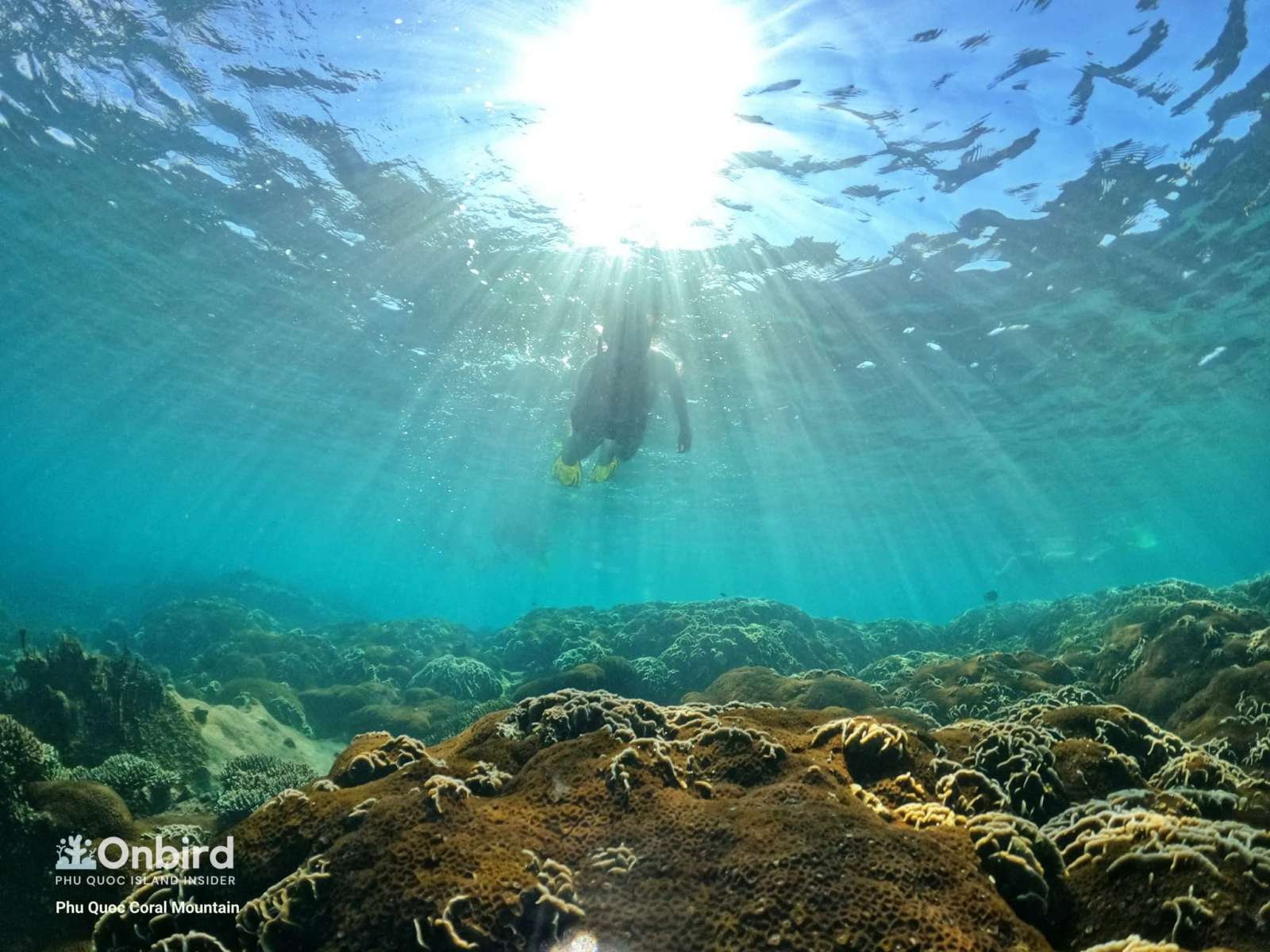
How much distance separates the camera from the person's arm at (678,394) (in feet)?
37.5

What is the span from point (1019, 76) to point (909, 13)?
3060 millimetres

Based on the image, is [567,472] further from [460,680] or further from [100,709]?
[100,709]

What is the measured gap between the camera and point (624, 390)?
35.9 ft

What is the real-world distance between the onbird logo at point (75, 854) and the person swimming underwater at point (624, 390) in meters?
8.55

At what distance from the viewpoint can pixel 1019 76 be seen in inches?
455

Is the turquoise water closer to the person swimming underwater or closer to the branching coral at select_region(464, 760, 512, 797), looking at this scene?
the person swimming underwater

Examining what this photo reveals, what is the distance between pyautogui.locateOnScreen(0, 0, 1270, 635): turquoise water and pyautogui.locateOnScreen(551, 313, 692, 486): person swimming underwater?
3.06 ft

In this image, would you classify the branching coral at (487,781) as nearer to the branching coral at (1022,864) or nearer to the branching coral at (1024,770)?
the branching coral at (1022,864)

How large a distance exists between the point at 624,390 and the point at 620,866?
8.72 m

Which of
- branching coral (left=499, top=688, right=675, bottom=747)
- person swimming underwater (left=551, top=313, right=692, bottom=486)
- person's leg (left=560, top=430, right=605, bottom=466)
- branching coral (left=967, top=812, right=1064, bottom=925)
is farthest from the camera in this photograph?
person's leg (left=560, top=430, right=605, bottom=466)

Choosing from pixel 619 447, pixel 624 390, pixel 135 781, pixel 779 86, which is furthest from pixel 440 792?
pixel 779 86

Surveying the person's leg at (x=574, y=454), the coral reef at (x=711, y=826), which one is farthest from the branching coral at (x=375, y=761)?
the person's leg at (x=574, y=454)

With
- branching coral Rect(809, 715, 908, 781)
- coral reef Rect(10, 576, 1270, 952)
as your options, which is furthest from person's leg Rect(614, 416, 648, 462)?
branching coral Rect(809, 715, 908, 781)

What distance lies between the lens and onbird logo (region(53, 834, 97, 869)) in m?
4.46
